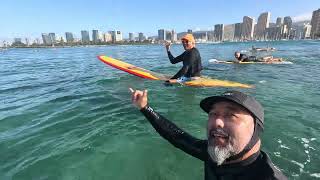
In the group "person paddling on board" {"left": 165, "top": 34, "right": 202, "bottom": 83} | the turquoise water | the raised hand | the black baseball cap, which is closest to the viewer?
the black baseball cap

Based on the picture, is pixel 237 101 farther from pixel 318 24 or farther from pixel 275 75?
pixel 318 24

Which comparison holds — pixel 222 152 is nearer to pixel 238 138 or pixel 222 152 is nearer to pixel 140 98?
pixel 238 138

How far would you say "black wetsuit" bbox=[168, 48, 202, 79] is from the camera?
10875 mm

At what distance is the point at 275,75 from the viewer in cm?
1636

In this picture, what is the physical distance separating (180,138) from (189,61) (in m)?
7.95

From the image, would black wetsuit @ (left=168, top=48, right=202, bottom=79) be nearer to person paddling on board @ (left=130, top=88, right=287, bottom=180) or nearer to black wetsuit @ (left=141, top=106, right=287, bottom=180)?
black wetsuit @ (left=141, top=106, right=287, bottom=180)

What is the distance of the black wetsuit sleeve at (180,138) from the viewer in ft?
10.3

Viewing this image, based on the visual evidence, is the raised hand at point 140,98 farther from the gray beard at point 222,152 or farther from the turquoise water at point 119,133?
the turquoise water at point 119,133

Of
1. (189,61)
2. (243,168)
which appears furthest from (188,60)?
(243,168)

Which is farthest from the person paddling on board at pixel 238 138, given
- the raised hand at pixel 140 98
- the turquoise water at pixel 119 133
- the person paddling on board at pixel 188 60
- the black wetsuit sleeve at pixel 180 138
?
the person paddling on board at pixel 188 60

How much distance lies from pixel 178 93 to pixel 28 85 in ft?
29.3

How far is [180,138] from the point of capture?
3.39 metres

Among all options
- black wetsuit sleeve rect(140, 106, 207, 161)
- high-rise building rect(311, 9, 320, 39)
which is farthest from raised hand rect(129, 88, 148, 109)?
high-rise building rect(311, 9, 320, 39)

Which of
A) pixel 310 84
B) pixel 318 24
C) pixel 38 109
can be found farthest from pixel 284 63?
pixel 318 24
